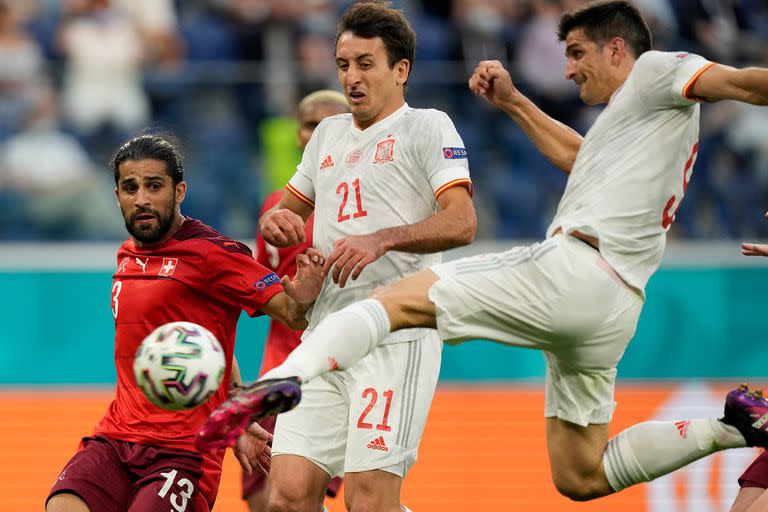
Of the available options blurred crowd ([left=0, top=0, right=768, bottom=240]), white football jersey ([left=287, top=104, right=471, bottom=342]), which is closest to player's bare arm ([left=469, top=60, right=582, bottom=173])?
white football jersey ([left=287, top=104, right=471, bottom=342])

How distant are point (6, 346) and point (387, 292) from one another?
22.2 ft

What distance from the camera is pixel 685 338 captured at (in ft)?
35.3

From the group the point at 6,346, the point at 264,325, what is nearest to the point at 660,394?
the point at 264,325

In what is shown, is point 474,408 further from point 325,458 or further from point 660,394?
point 325,458

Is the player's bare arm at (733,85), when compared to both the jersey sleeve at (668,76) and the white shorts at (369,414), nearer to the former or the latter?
the jersey sleeve at (668,76)

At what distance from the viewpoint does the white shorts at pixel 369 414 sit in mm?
5047

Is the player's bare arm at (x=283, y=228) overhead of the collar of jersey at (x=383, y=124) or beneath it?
beneath

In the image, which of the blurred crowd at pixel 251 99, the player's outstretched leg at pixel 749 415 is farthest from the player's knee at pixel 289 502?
the blurred crowd at pixel 251 99

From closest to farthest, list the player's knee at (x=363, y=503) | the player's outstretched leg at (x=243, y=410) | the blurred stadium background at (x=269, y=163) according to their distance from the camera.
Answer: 1. the player's outstretched leg at (x=243, y=410)
2. the player's knee at (x=363, y=503)
3. the blurred stadium background at (x=269, y=163)

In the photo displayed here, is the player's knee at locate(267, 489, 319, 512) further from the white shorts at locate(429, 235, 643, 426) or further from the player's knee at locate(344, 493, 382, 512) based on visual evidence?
the white shorts at locate(429, 235, 643, 426)

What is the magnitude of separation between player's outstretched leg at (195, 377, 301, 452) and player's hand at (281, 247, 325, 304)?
1.03 meters

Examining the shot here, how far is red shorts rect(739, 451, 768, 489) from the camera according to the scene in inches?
211

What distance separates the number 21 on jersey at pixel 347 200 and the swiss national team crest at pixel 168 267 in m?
0.69

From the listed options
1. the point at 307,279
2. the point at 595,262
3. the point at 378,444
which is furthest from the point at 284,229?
the point at 595,262
